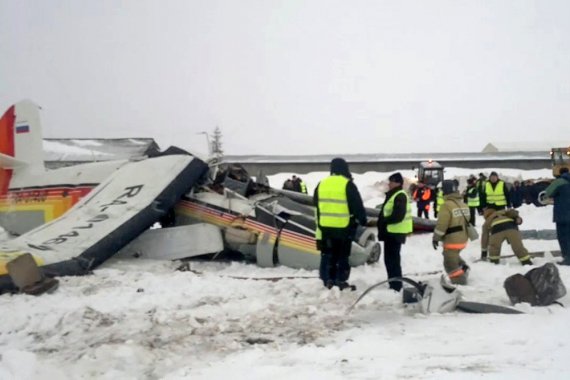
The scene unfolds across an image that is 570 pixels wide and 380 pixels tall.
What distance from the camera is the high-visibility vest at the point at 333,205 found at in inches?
257

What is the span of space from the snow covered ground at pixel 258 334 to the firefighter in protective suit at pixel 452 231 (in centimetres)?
57

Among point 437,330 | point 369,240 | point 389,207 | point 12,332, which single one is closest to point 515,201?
point 369,240

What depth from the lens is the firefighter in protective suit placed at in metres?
7.19

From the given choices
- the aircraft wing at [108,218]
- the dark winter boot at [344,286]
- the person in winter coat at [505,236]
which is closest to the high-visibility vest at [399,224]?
the dark winter boot at [344,286]

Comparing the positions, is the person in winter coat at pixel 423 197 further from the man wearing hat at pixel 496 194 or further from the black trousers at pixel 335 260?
the black trousers at pixel 335 260

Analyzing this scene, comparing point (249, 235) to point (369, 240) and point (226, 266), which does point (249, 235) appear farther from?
point (369, 240)

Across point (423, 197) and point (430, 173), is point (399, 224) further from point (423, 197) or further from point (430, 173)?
point (430, 173)

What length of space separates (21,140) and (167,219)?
5683 mm

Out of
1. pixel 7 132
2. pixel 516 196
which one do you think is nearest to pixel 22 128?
pixel 7 132

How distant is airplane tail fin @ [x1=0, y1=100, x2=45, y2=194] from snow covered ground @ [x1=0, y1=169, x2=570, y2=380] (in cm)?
681

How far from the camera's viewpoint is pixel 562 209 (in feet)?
28.2

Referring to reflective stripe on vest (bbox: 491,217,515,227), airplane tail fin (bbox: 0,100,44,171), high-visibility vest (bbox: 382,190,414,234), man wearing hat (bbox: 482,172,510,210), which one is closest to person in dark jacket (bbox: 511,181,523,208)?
man wearing hat (bbox: 482,172,510,210)

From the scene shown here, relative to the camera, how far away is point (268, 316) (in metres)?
4.96

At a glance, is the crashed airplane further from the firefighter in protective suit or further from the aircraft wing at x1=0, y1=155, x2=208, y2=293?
the firefighter in protective suit
